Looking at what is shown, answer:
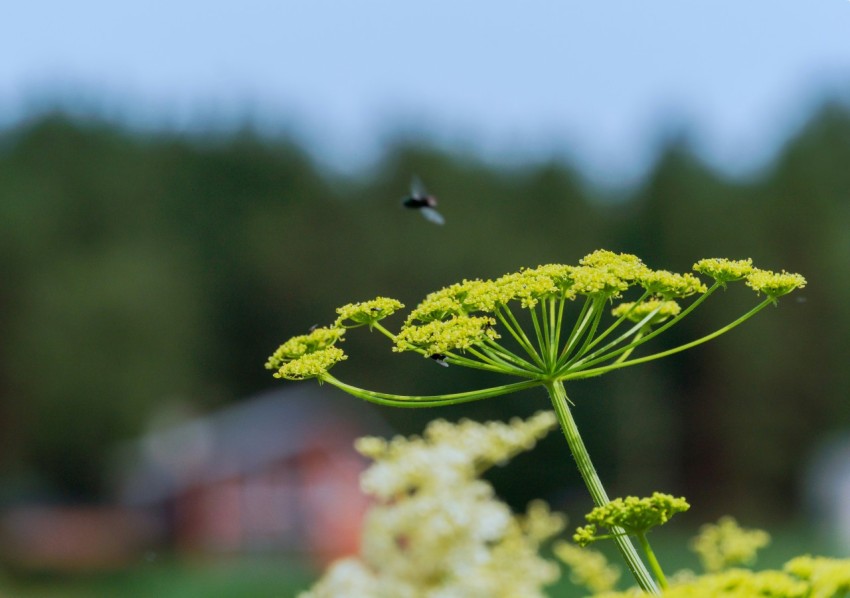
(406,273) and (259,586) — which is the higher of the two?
(406,273)

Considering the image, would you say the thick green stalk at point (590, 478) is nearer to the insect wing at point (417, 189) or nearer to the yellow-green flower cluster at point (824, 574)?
the yellow-green flower cluster at point (824, 574)

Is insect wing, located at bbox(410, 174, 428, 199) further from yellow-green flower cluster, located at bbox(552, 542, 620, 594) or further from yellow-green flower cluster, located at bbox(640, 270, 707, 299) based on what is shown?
yellow-green flower cluster, located at bbox(640, 270, 707, 299)

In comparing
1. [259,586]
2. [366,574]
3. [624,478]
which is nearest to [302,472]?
[259,586]

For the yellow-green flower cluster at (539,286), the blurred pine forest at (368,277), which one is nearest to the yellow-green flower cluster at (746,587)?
the yellow-green flower cluster at (539,286)

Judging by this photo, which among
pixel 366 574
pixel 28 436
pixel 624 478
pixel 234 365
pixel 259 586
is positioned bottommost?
pixel 366 574

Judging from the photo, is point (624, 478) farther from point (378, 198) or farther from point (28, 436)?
point (28, 436)

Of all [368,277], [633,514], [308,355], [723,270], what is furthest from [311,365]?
[368,277]

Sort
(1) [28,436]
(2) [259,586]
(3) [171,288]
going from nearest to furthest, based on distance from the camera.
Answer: (2) [259,586] → (1) [28,436] → (3) [171,288]
